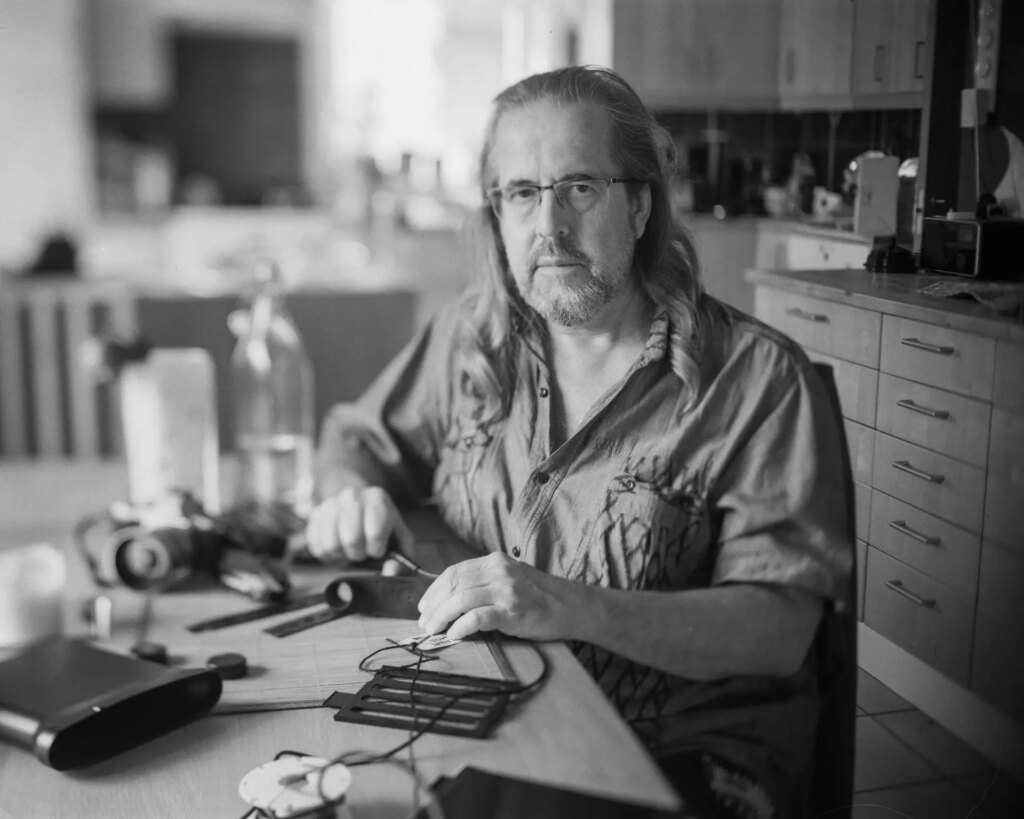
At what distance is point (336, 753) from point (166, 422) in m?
0.67

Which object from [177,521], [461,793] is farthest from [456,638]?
[177,521]

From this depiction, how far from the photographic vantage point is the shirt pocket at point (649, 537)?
2.78ft

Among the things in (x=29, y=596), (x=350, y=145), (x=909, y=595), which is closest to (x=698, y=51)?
(x=909, y=595)

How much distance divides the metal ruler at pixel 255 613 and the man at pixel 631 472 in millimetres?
68

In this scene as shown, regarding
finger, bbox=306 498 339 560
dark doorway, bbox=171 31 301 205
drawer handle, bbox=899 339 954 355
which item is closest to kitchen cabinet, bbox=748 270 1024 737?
drawer handle, bbox=899 339 954 355

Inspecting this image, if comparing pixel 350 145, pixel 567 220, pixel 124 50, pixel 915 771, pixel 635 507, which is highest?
pixel 124 50

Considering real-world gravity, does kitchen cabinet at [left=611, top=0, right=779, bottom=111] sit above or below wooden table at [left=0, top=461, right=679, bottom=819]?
above

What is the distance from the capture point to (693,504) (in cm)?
84

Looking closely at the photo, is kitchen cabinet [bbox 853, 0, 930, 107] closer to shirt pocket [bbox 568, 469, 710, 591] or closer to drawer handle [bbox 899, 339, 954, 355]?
drawer handle [bbox 899, 339, 954, 355]

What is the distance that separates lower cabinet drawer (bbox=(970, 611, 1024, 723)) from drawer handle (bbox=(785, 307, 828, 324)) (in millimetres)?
252

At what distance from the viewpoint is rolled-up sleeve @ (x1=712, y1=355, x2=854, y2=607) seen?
0.76m

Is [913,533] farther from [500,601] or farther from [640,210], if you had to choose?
[640,210]

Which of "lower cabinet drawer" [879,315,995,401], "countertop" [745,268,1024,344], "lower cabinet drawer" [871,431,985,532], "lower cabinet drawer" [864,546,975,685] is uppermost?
"countertop" [745,268,1024,344]

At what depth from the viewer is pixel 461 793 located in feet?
2.02
